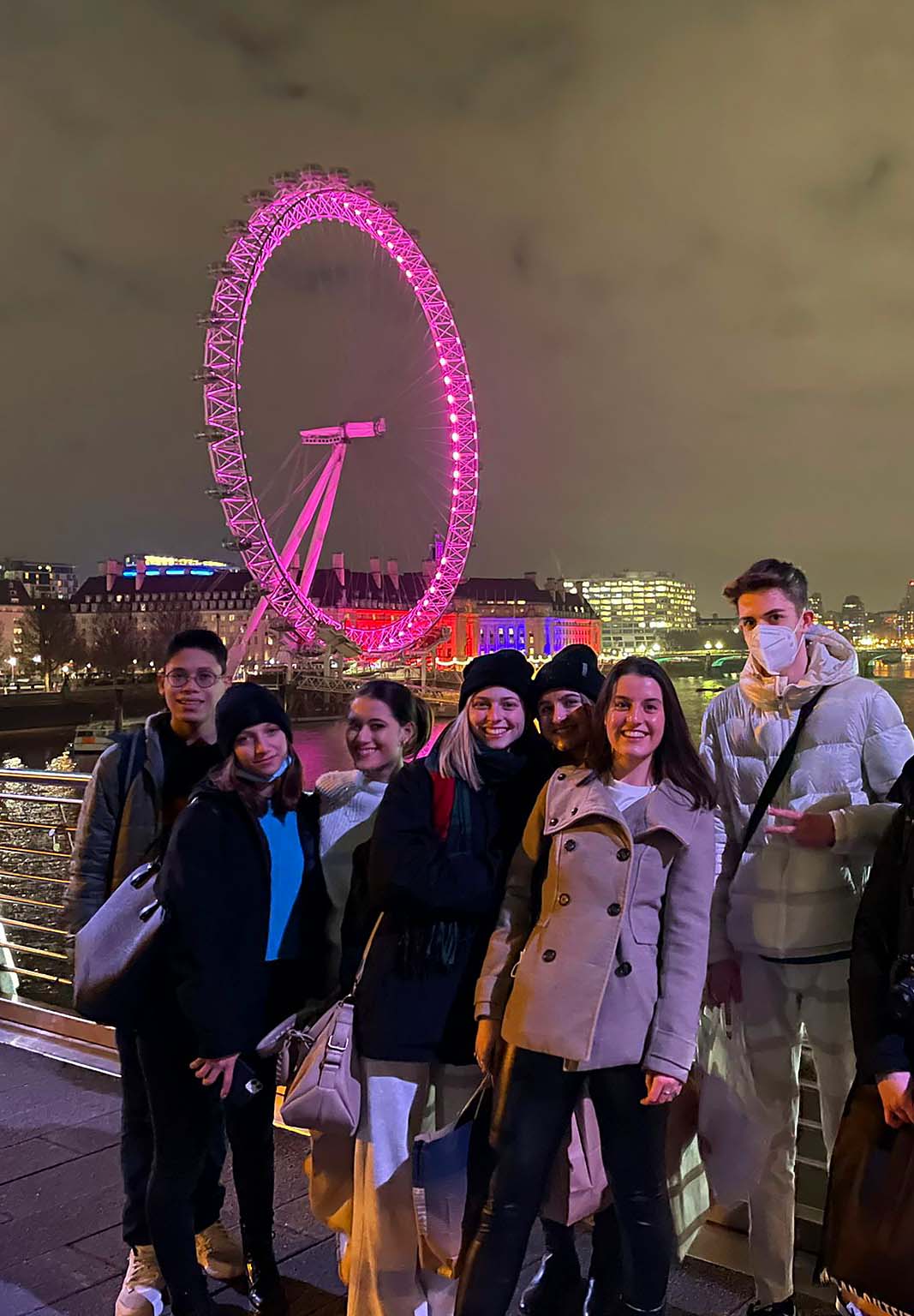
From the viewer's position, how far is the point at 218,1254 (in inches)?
93.4

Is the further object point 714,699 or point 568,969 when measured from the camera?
point 714,699

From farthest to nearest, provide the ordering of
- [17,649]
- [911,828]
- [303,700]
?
1. [17,649]
2. [303,700]
3. [911,828]

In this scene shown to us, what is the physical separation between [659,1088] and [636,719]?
2.10 ft

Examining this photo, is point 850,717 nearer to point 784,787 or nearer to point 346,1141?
point 784,787

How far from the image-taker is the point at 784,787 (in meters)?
2.17

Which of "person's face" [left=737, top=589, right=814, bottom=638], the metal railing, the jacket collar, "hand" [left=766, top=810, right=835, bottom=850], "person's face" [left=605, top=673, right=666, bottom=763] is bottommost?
the metal railing

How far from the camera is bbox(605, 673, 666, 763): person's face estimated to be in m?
1.94

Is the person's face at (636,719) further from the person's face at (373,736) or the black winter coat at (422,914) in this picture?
the person's face at (373,736)

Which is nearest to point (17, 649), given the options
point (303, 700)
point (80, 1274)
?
point (303, 700)

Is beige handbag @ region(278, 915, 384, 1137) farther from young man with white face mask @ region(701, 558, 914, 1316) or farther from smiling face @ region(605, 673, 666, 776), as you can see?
young man with white face mask @ region(701, 558, 914, 1316)

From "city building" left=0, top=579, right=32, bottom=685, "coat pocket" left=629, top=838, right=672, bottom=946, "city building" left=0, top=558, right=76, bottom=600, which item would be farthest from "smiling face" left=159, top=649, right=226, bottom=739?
"city building" left=0, top=558, right=76, bottom=600

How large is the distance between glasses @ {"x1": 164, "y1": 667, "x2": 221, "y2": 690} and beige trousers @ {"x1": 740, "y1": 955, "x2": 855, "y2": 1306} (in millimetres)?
1327

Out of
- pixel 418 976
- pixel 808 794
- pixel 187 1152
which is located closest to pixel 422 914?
pixel 418 976

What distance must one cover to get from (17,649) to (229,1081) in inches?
2341
